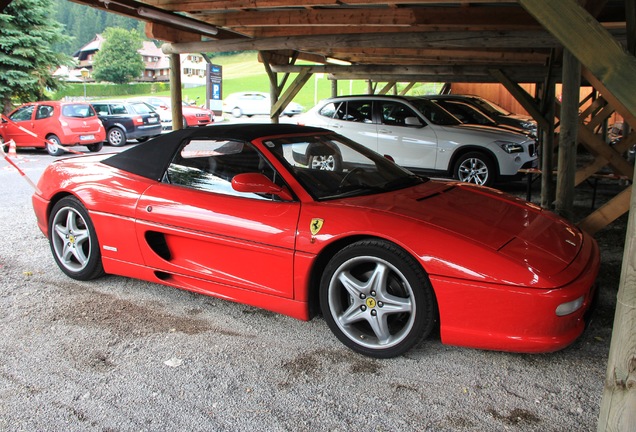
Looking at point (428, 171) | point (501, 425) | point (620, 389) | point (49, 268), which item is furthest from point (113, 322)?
point (428, 171)

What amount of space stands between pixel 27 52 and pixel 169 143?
826 inches

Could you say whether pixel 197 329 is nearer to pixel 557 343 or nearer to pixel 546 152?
pixel 557 343

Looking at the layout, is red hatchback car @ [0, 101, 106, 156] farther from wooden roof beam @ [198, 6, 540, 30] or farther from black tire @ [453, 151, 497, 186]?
black tire @ [453, 151, 497, 186]

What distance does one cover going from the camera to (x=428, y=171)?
9.38 m

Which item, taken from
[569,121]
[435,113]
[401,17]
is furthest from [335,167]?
[435,113]

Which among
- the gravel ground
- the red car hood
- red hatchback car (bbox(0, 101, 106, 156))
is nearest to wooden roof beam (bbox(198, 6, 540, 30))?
the red car hood

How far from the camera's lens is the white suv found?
880cm

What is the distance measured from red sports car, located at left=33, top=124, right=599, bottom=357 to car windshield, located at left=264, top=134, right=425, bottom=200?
0.05 ft

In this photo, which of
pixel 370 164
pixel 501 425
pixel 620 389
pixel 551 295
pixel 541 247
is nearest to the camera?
pixel 620 389

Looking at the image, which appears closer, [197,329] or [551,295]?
[551,295]

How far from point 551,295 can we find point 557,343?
0.28 metres

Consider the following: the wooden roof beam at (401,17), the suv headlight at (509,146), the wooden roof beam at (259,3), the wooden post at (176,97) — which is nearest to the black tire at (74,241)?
the wooden roof beam at (259,3)

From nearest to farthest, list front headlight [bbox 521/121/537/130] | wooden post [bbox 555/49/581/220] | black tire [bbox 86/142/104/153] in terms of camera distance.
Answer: wooden post [bbox 555/49/581/220] < front headlight [bbox 521/121/537/130] < black tire [bbox 86/142/104/153]

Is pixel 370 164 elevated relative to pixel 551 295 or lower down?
elevated
